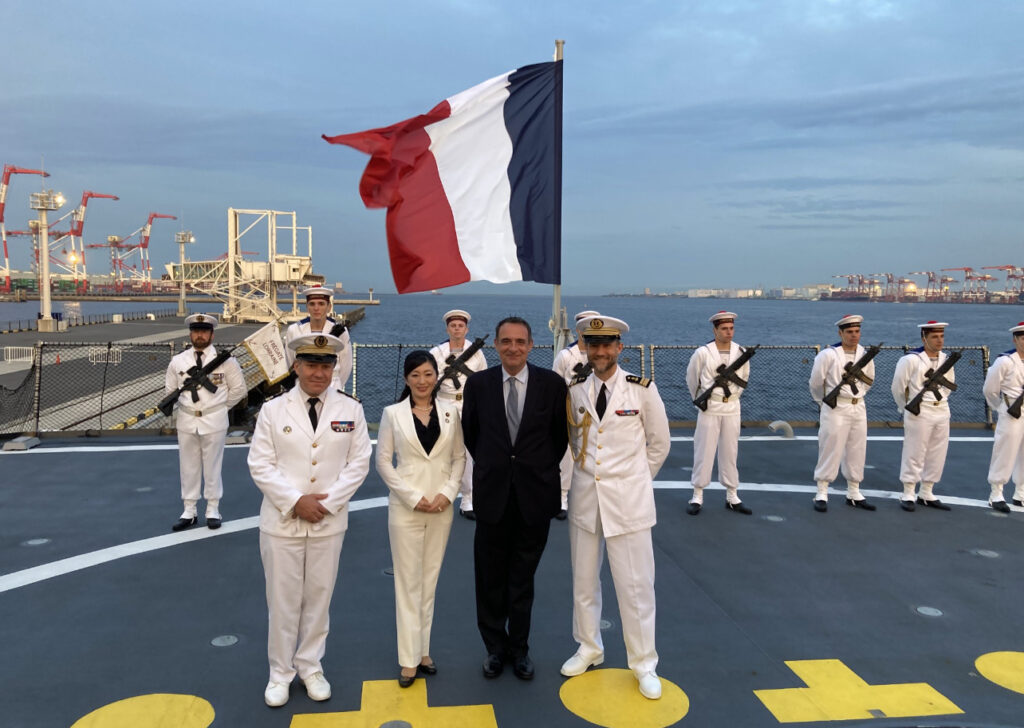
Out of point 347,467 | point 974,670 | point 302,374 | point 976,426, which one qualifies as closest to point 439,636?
point 347,467

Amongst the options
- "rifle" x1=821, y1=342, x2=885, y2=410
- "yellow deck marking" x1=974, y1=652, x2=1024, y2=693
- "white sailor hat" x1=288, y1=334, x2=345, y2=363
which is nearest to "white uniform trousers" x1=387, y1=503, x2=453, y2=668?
"white sailor hat" x1=288, y1=334, x2=345, y2=363

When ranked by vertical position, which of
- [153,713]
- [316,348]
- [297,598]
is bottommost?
[153,713]

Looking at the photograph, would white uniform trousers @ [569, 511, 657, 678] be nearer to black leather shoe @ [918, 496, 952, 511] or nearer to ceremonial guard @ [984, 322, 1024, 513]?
black leather shoe @ [918, 496, 952, 511]

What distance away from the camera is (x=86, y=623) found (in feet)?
13.9

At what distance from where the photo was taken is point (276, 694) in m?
3.41

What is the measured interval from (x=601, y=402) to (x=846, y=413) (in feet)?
14.5

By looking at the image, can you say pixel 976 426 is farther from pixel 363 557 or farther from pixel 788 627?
pixel 363 557

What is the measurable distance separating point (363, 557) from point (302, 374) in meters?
2.46

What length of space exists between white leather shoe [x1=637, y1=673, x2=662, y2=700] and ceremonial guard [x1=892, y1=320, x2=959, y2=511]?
15.8 feet

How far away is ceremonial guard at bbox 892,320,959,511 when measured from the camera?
6.97 m

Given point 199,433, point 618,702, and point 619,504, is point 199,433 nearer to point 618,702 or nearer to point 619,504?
point 619,504

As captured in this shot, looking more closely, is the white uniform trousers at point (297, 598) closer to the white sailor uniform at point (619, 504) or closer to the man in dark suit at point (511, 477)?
the man in dark suit at point (511, 477)

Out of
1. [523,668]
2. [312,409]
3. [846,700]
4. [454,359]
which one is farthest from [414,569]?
[454,359]

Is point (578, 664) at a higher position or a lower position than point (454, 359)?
lower
